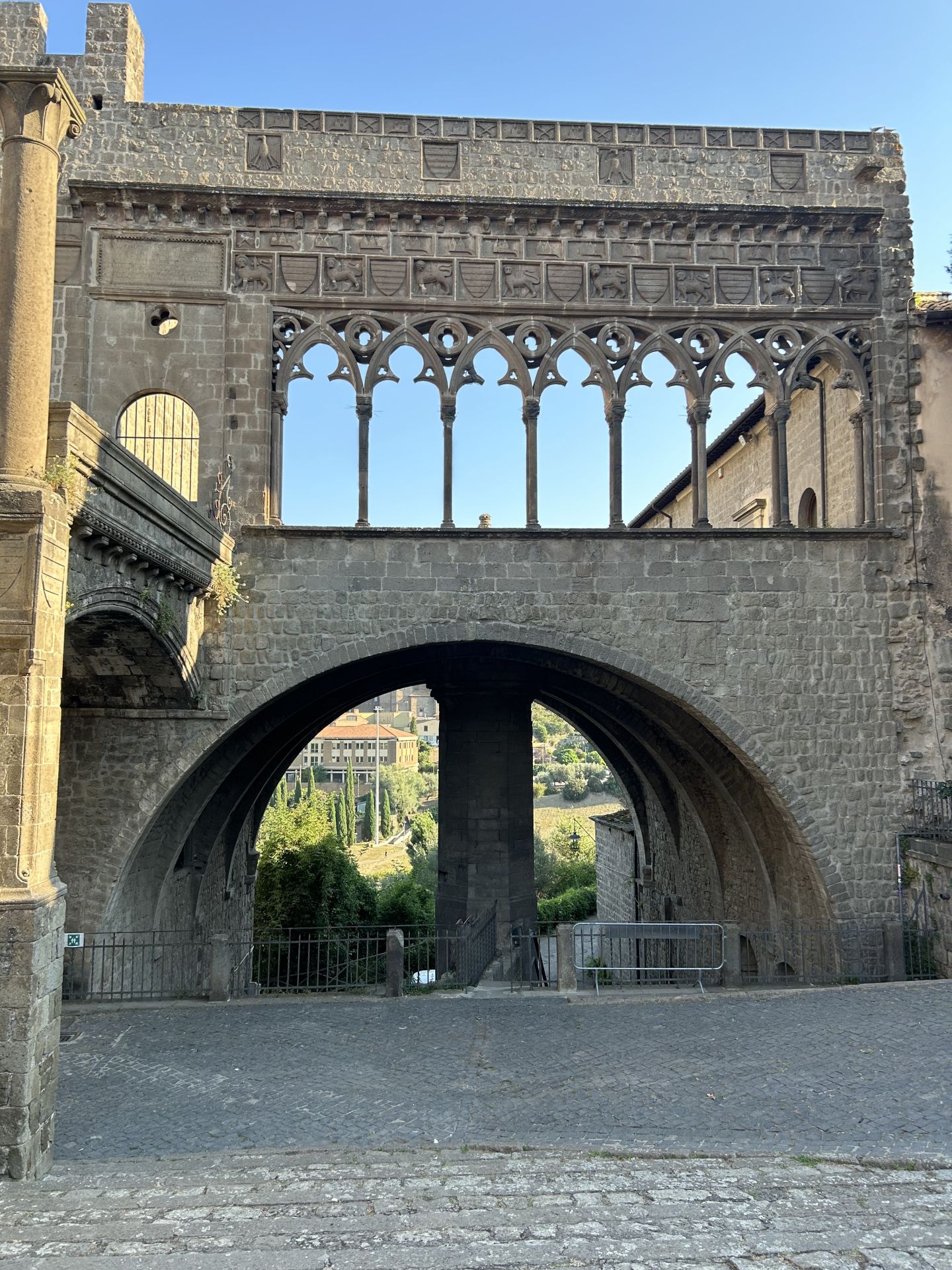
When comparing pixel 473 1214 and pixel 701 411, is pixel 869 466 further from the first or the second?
pixel 473 1214

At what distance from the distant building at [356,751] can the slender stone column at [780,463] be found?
79736 millimetres

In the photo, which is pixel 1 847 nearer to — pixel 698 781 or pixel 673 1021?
pixel 673 1021

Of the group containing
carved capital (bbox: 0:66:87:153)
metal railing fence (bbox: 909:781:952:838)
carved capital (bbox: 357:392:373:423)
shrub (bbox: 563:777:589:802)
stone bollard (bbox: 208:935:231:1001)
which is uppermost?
carved capital (bbox: 357:392:373:423)

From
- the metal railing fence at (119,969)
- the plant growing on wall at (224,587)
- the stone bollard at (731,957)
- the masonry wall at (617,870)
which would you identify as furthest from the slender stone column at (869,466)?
the masonry wall at (617,870)

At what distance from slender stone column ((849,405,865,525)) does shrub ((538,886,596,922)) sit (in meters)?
24.0

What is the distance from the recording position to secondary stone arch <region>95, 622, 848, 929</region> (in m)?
12.7

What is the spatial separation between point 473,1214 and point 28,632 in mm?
4667

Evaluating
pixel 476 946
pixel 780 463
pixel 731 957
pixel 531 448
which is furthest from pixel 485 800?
pixel 780 463

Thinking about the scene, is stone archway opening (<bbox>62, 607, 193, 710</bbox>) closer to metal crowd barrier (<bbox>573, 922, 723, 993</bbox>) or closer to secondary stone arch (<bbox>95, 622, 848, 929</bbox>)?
secondary stone arch (<bbox>95, 622, 848, 929</bbox>)

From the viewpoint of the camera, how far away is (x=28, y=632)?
20.9 ft

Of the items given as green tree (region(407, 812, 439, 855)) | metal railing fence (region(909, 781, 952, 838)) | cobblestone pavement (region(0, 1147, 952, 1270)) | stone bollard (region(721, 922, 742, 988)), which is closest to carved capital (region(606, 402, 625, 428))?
metal railing fence (region(909, 781, 952, 838))

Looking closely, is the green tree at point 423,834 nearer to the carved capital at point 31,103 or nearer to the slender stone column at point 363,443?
the slender stone column at point 363,443

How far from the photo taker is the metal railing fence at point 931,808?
13.0 meters

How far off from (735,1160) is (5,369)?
7.50 m
